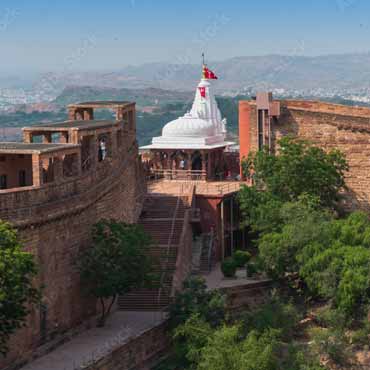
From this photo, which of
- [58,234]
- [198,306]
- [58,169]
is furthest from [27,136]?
[198,306]

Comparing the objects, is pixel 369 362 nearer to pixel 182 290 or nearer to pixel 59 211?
pixel 182 290

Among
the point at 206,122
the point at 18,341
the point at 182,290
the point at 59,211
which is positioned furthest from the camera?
the point at 206,122

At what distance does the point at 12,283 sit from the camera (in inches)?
886

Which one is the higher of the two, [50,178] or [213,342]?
[50,178]

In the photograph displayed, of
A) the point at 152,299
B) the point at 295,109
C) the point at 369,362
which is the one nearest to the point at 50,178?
the point at 152,299

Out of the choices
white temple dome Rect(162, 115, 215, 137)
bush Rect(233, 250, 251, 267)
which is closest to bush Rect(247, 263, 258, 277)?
bush Rect(233, 250, 251, 267)

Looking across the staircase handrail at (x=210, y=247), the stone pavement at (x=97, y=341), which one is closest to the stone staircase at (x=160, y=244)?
the stone pavement at (x=97, y=341)

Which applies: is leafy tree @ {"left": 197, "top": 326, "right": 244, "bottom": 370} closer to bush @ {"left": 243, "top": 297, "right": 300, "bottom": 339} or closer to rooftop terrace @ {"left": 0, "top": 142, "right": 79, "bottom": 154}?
bush @ {"left": 243, "top": 297, "right": 300, "bottom": 339}

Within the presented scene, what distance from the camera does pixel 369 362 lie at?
2803cm

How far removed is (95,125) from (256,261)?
7.91m

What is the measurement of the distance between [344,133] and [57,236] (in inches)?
628

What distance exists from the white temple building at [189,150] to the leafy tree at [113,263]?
47.5 feet

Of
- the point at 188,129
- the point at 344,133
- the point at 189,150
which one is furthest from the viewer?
the point at 188,129

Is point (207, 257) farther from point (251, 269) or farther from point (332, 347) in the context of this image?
point (332, 347)
